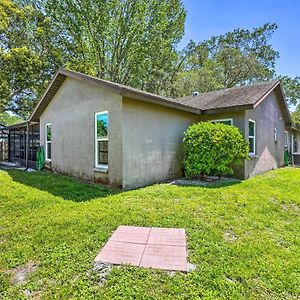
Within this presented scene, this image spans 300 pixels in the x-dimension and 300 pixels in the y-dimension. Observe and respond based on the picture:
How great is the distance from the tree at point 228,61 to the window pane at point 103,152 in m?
17.9

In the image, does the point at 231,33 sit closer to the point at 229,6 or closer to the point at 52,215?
the point at 229,6

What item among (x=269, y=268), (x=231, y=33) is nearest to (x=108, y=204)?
(x=269, y=268)

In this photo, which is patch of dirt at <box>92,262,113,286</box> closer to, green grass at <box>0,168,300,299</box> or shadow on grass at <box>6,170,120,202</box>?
green grass at <box>0,168,300,299</box>

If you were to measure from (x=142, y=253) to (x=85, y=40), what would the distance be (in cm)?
2121

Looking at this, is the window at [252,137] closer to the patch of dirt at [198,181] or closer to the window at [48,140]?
the patch of dirt at [198,181]

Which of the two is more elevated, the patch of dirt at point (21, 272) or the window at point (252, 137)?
the window at point (252, 137)

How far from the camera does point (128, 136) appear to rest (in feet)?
24.4

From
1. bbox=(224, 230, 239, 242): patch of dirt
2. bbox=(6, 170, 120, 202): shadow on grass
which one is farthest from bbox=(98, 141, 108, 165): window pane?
bbox=(224, 230, 239, 242): patch of dirt

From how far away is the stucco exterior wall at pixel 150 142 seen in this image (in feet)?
24.5

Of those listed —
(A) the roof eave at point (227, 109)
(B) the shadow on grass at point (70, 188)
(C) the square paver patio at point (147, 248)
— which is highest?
(A) the roof eave at point (227, 109)

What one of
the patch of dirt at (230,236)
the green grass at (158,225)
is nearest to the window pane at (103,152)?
the green grass at (158,225)

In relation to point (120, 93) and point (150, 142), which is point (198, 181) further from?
point (120, 93)

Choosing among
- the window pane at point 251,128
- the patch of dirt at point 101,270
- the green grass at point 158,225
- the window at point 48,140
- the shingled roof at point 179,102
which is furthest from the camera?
the window at point 48,140

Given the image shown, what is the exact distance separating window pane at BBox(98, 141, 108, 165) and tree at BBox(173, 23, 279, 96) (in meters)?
17.9
